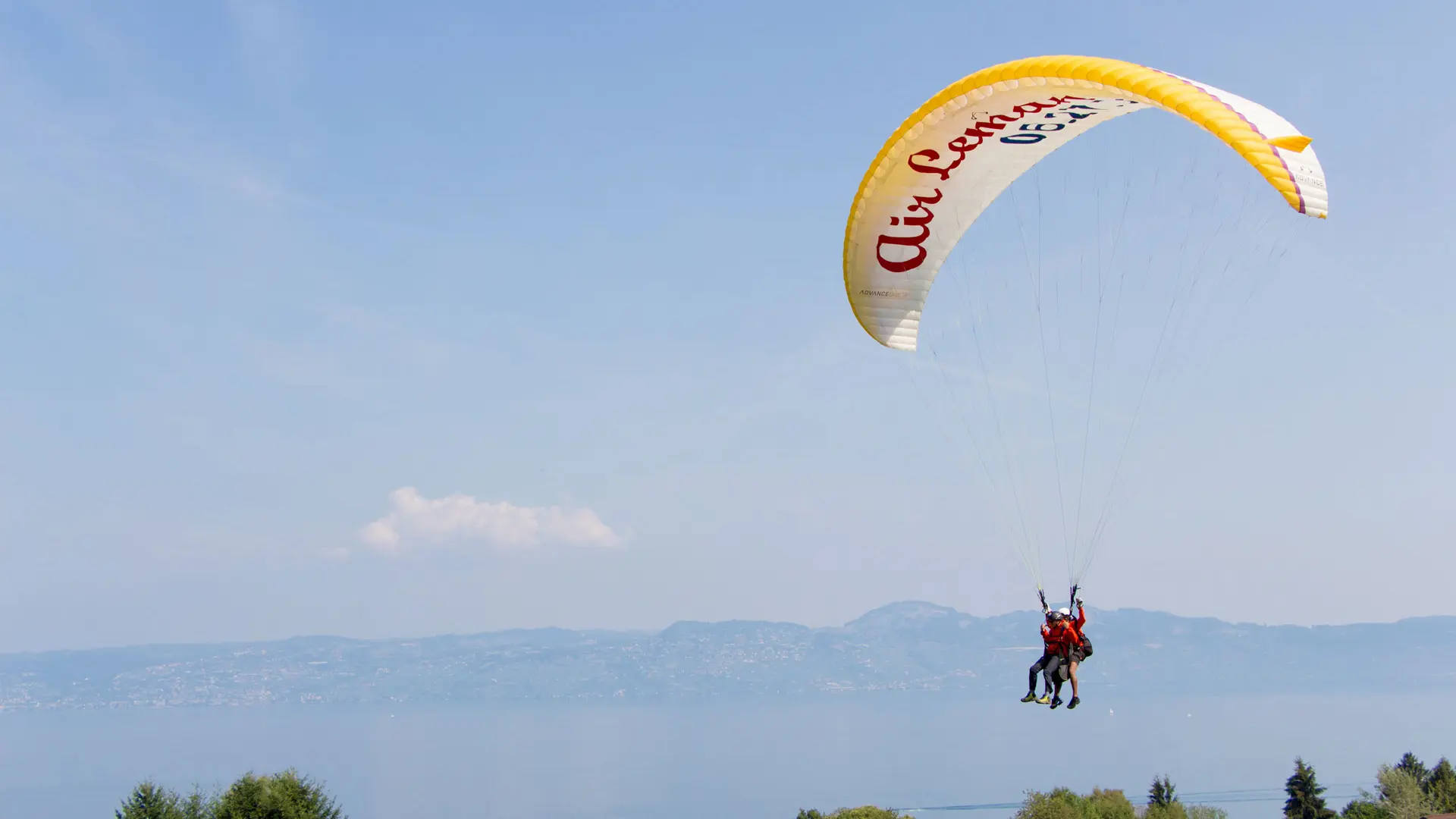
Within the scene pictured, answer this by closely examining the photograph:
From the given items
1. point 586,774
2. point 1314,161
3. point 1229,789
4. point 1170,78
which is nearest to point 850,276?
point 1170,78

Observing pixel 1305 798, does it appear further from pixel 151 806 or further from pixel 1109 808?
pixel 151 806

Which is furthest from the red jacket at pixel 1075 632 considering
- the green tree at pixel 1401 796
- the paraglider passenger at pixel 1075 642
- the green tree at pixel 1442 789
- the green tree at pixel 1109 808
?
the green tree at pixel 1442 789

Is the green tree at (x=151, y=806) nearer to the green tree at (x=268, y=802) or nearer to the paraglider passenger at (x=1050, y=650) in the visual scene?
the green tree at (x=268, y=802)

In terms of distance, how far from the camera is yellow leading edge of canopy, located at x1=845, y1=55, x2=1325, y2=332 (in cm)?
1055

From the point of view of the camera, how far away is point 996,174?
48.4 feet

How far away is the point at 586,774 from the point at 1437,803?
151 metres

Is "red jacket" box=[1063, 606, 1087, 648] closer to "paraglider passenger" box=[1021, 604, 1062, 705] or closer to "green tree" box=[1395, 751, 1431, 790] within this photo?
"paraglider passenger" box=[1021, 604, 1062, 705]

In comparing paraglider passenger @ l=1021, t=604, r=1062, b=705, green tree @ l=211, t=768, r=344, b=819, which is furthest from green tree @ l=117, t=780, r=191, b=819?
paraglider passenger @ l=1021, t=604, r=1062, b=705

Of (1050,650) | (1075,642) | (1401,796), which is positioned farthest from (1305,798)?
(1075,642)

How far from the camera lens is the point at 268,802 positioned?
26609 millimetres

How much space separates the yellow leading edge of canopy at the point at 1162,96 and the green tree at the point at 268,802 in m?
21.4

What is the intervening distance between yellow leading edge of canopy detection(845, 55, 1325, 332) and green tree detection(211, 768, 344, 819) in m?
21.4

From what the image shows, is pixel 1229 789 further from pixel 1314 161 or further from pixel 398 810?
pixel 1314 161

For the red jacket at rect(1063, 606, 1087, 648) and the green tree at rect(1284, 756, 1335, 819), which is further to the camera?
the green tree at rect(1284, 756, 1335, 819)
